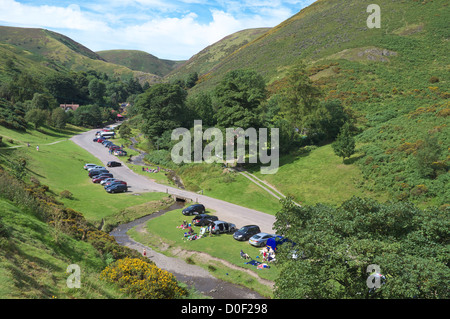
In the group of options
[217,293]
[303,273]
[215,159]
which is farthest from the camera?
[215,159]

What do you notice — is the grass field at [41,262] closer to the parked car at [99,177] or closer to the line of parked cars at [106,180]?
the line of parked cars at [106,180]

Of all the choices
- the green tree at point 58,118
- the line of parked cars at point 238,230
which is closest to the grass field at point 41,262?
the line of parked cars at point 238,230

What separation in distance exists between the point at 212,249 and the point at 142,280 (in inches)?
501

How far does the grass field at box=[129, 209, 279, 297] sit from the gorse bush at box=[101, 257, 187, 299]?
7.68 m

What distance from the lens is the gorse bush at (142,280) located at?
13.2m

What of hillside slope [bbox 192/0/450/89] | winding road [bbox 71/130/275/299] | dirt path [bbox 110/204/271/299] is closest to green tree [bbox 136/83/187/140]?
winding road [bbox 71/130/275/299]

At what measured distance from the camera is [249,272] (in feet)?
72.8

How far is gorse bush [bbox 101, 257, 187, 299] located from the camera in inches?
520

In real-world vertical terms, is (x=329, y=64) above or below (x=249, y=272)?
above

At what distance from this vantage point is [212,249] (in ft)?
84.6

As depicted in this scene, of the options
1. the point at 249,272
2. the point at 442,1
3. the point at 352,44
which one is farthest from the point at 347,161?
the point at 442,1
